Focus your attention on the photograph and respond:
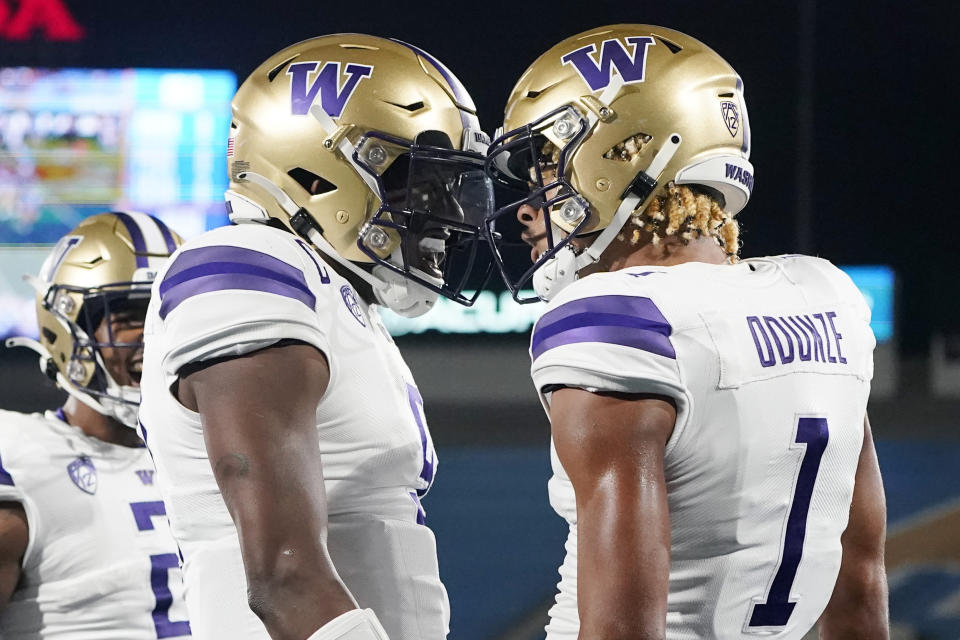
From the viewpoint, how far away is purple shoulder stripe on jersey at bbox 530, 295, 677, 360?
1.05 meters

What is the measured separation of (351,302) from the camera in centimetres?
131

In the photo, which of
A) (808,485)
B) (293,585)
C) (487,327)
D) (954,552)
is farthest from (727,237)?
(487,327)

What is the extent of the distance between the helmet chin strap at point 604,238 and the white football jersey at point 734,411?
14cm

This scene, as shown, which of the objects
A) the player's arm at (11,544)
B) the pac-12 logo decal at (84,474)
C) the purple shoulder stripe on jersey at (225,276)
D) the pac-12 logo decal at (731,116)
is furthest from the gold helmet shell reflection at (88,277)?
the pac-12 logo decal at (731,116)

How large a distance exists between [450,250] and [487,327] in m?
3.23

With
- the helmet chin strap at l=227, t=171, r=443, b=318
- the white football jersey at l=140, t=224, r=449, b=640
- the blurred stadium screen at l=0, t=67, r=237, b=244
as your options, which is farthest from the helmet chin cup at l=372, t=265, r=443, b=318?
the blurred stadium screen at l=0, t=67, r=237, b=244

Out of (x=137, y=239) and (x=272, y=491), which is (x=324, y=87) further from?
(x=137, y=239)

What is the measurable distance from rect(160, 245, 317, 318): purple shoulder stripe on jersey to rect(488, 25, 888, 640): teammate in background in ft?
0.85

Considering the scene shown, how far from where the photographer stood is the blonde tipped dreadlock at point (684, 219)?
4.17 feet

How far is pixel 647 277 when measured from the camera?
1.12 metres

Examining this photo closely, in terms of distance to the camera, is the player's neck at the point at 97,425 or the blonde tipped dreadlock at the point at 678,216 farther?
the player's neck at the point at 97,425

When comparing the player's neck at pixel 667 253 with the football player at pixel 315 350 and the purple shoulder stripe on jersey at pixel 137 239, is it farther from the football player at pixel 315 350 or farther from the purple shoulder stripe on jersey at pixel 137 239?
the purple shoulder stripe on jersey at pixel 137 239

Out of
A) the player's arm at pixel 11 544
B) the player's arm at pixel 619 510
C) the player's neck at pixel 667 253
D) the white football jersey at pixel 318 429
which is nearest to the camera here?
the player's arm at pixel 619 510

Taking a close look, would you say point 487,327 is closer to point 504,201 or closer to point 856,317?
point 504,201
